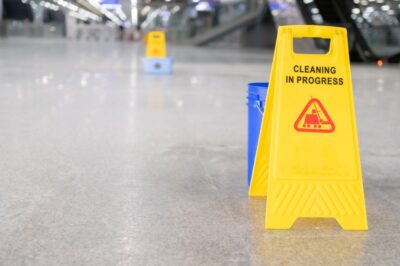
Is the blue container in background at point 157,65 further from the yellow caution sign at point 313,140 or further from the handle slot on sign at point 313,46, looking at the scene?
the yellow caution sign at point 313,140

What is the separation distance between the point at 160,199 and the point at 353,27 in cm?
2073

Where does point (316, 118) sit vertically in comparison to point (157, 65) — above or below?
above

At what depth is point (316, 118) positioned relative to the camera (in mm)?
3076

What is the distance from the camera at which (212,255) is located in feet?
8.50

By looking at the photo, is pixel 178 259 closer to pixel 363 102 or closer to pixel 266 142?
pixel 266 142

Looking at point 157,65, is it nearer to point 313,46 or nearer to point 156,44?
point 156,44

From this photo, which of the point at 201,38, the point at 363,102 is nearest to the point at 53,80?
the point at 363,102

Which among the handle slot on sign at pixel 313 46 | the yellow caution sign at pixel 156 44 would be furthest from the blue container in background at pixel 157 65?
the handle slot on sign at pixel 313 46

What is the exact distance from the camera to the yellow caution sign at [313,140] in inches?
119

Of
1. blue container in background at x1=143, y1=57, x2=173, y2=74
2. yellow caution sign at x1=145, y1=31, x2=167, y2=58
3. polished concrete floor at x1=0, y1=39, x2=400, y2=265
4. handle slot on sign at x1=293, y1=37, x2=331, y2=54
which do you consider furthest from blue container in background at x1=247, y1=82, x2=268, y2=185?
handle slot on sign at x1=293, y1=37, x2=331, y2=54

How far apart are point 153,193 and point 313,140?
1.12 metres

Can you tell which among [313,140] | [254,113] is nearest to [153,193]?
[254,113]

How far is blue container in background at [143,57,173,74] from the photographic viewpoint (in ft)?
45.4

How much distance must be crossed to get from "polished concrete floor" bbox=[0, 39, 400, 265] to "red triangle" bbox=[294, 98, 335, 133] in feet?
1.69
